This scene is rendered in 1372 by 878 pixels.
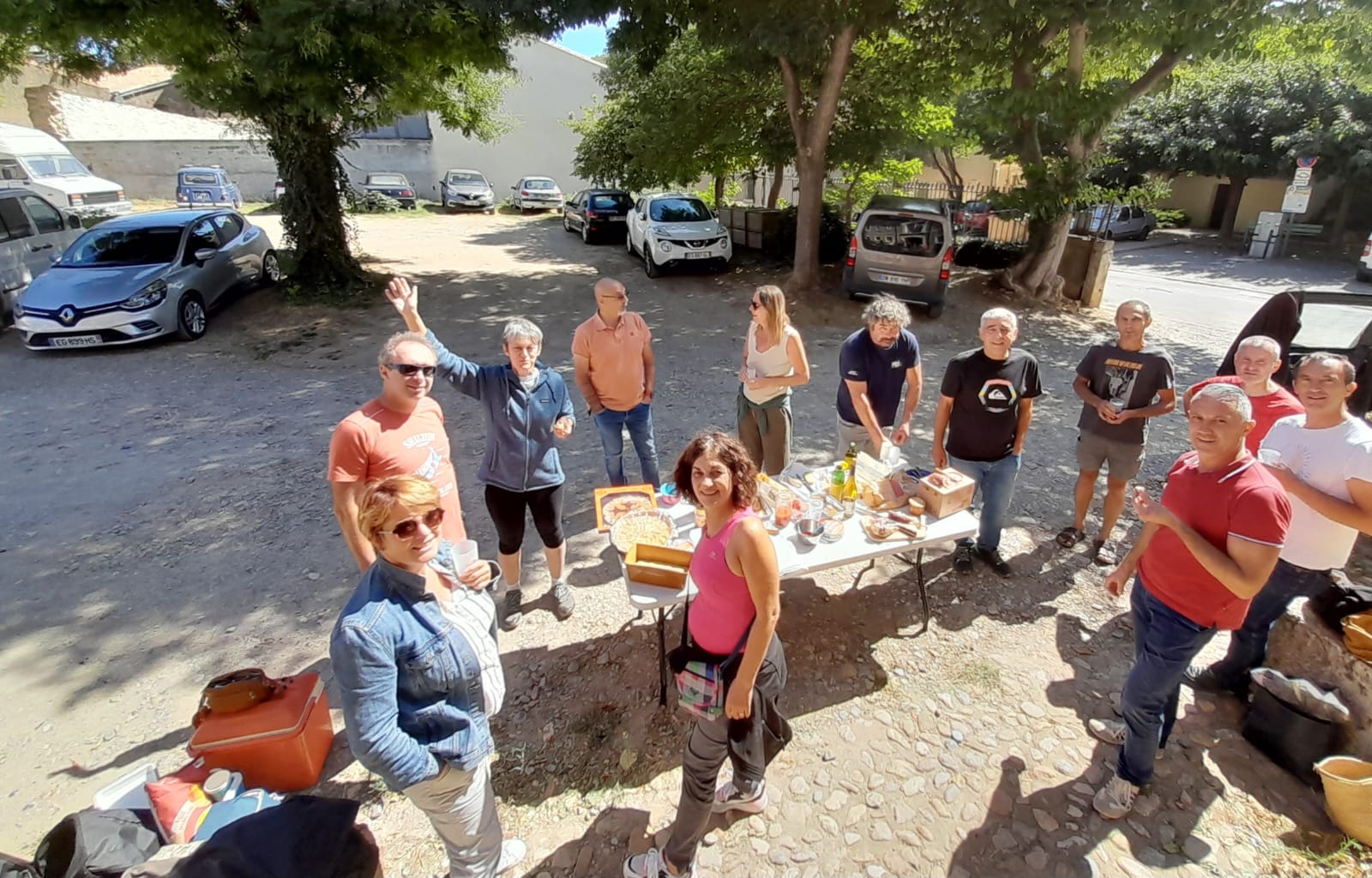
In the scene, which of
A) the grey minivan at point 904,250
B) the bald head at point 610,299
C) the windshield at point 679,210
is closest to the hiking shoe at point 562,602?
the bald head at point 610,299

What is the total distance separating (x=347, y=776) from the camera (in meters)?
3.03

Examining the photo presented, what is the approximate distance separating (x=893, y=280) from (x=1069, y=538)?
732 cm

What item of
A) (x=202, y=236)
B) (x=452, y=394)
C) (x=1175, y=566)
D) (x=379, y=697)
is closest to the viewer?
(x=379, y=697)

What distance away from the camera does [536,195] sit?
26.3m

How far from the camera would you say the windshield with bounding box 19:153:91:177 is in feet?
57.6

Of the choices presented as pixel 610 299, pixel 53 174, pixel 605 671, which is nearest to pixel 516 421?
pixel 610 299

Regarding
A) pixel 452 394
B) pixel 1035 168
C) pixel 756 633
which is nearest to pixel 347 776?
pixel 756 633

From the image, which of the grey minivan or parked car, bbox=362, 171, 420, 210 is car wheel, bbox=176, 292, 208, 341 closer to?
the grey minivan

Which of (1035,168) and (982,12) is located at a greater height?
(982,12)

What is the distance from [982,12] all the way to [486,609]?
31.6 feet

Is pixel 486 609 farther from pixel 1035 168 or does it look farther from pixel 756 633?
pixel 1035 168

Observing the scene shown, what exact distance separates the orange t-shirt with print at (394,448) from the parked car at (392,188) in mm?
26106

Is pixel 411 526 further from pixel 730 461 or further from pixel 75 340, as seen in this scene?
pixel 75 340

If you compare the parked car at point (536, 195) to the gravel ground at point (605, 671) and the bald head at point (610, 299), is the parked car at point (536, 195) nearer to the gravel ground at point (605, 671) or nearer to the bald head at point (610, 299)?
the gravel ground at point (605, 671)
